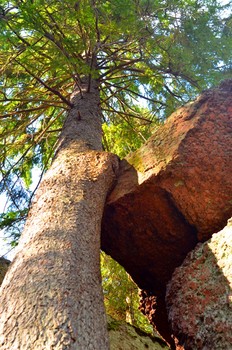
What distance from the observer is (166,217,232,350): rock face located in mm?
2758

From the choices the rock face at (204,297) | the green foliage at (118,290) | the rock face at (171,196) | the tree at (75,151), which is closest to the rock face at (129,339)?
the rock face at (171,196)

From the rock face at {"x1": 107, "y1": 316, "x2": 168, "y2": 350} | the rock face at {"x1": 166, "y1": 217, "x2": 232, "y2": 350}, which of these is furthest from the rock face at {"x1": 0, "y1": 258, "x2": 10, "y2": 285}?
the rock face at {"x1": 166, "y1": 217, "x2": 232, "y2": 350}

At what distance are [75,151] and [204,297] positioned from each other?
2.09 metres

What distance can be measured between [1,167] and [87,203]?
3.49 metres

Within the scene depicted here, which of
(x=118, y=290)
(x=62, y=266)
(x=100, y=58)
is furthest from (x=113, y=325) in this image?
(x=100, y=58)

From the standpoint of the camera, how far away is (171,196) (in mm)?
3646

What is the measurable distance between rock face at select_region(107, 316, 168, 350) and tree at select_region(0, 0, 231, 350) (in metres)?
1.52

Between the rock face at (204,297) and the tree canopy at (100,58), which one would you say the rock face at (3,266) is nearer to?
the tree canopy at (100,58)

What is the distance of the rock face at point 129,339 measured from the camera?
Result: 4.00 metres

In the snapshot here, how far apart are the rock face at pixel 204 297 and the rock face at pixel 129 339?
1001 millimetres

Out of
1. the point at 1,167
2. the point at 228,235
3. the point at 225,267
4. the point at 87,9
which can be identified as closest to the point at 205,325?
the point at 225,267

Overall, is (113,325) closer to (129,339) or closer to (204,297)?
(129,339)

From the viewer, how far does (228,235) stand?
10.5ft

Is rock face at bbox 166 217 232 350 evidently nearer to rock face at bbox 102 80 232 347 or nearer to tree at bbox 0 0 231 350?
rock face at bbox 102 80 232 347
